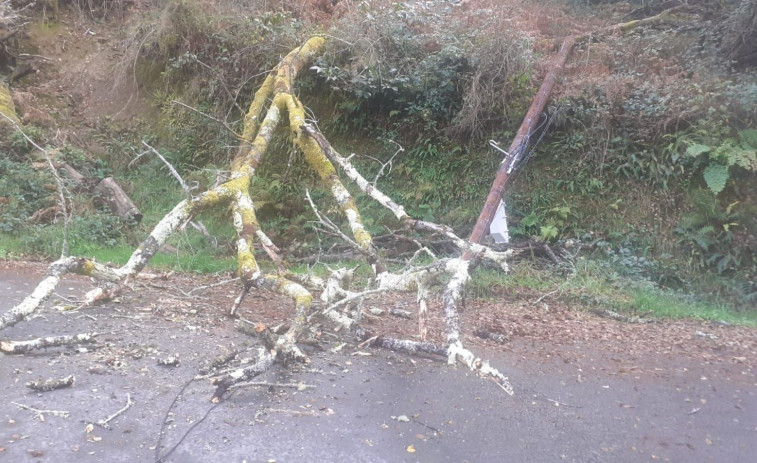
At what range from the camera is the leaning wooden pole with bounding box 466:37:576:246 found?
26.8 feet

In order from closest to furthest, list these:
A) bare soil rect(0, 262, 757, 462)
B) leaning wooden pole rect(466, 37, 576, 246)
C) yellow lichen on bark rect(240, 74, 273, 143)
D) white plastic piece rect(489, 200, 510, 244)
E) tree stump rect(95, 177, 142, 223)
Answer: bare soil rect(0, 262, 757, 462), leaning wooden pole rect(466, 37, 576, 246), white plastic piece rect(489, 200, 510, 244), yellow lichen on bark rect(240, 74, 273, 143), tree stump rect(95, 177, 142, 223)

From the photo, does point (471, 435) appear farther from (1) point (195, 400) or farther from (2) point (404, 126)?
(2) point (404, 126)

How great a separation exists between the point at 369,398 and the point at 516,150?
18.2 ft

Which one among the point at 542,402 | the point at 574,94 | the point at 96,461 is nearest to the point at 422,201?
the point at 574,94

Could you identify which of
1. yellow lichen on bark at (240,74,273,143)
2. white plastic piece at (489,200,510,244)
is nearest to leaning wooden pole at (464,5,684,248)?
white plastic piece at (489,200,510,244)

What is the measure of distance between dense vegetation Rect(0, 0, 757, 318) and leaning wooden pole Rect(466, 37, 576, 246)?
1.03 ft

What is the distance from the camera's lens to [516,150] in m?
8.99

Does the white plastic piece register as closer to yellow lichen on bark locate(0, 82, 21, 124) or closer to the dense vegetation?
the dense vegetation

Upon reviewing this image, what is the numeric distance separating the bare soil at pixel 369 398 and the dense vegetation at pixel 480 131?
91.3 inches

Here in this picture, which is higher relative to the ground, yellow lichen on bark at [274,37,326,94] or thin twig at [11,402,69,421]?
yellow lichen on bark at [274,37,326,94]

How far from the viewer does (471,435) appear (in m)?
4.04

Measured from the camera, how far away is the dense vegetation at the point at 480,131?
28.4ft

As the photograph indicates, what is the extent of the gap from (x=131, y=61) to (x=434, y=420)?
10.8 m

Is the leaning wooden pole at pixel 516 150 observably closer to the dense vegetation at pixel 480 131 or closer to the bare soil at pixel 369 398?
the dense vegetation at pixel 480 131
